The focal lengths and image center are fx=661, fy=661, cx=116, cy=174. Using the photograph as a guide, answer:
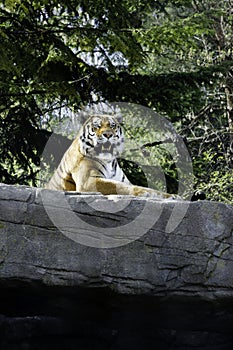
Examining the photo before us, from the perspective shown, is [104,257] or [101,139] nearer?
[104,257]

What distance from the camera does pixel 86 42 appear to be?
415 inches

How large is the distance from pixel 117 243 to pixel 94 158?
1132 mm

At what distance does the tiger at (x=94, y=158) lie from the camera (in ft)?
18.7

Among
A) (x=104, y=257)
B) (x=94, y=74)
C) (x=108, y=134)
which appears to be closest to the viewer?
(x=104, y=257)

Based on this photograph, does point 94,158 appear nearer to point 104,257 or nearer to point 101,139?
point 101,139

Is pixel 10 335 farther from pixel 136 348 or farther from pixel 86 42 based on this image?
pixel 86 42

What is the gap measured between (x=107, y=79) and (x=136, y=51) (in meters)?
1.31

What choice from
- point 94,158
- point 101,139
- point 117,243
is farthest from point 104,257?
point 101,139

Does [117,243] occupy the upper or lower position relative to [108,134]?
lower

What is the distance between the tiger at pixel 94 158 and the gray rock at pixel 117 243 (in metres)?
0.67

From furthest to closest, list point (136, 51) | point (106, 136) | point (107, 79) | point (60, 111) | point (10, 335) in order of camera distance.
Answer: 1. point (60, 111)
2. point (107, 79)
3. point (136, 51)
4. point (106, 136)
5. point (10, 335)

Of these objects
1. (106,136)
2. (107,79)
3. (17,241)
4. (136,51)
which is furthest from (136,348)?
(107,79)

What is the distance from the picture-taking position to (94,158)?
5848 mm

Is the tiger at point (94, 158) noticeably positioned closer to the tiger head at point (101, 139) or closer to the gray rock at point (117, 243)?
the tiger head at point (101, 139)
